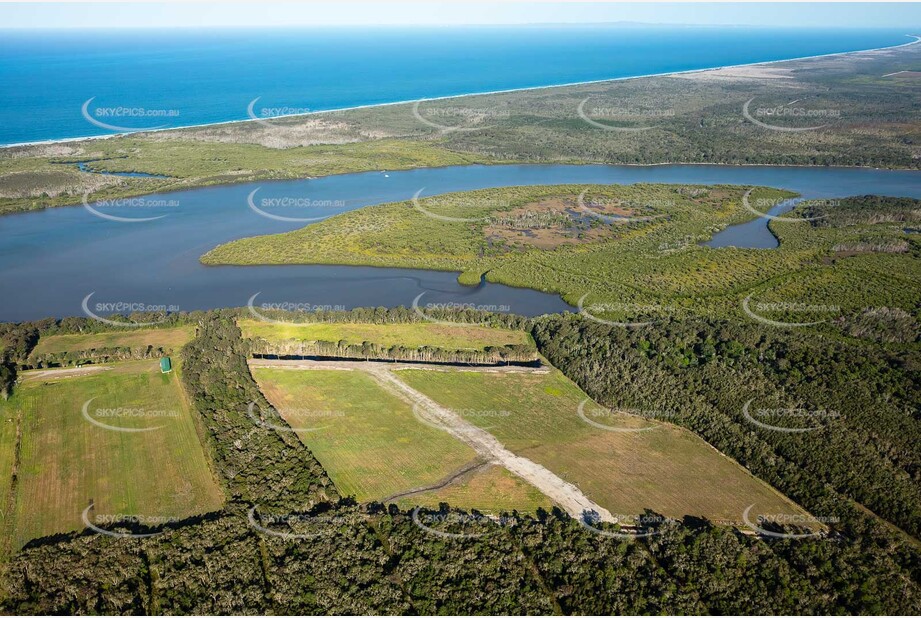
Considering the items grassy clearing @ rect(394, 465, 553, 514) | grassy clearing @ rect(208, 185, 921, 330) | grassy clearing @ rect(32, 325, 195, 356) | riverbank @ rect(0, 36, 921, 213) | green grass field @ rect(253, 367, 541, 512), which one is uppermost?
riverbank @ rect(0, 36, 921, 213)

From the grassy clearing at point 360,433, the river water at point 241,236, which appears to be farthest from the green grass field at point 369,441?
the river water at point 241,236

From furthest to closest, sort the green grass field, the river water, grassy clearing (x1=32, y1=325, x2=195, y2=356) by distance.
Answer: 1. the river water
2. grassy clearing (x1=32, y1=325, x2=195, y2=356)
3. the green grass field

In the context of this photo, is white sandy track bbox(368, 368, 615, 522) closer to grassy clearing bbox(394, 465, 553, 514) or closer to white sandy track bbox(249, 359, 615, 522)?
white sandy track bbox(249, 359, 615, 522)

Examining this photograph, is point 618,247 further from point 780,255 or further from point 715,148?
point 715,148

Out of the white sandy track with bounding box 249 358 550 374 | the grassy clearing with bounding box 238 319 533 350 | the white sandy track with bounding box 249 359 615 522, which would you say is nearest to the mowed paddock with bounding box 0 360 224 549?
the white sandy track with bounding box 249 358 550 374

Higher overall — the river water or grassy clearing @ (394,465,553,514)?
the river water

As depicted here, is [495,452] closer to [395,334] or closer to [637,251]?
[395,334]

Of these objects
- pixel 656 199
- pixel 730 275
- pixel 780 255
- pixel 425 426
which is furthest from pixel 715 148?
pixel 425 426
